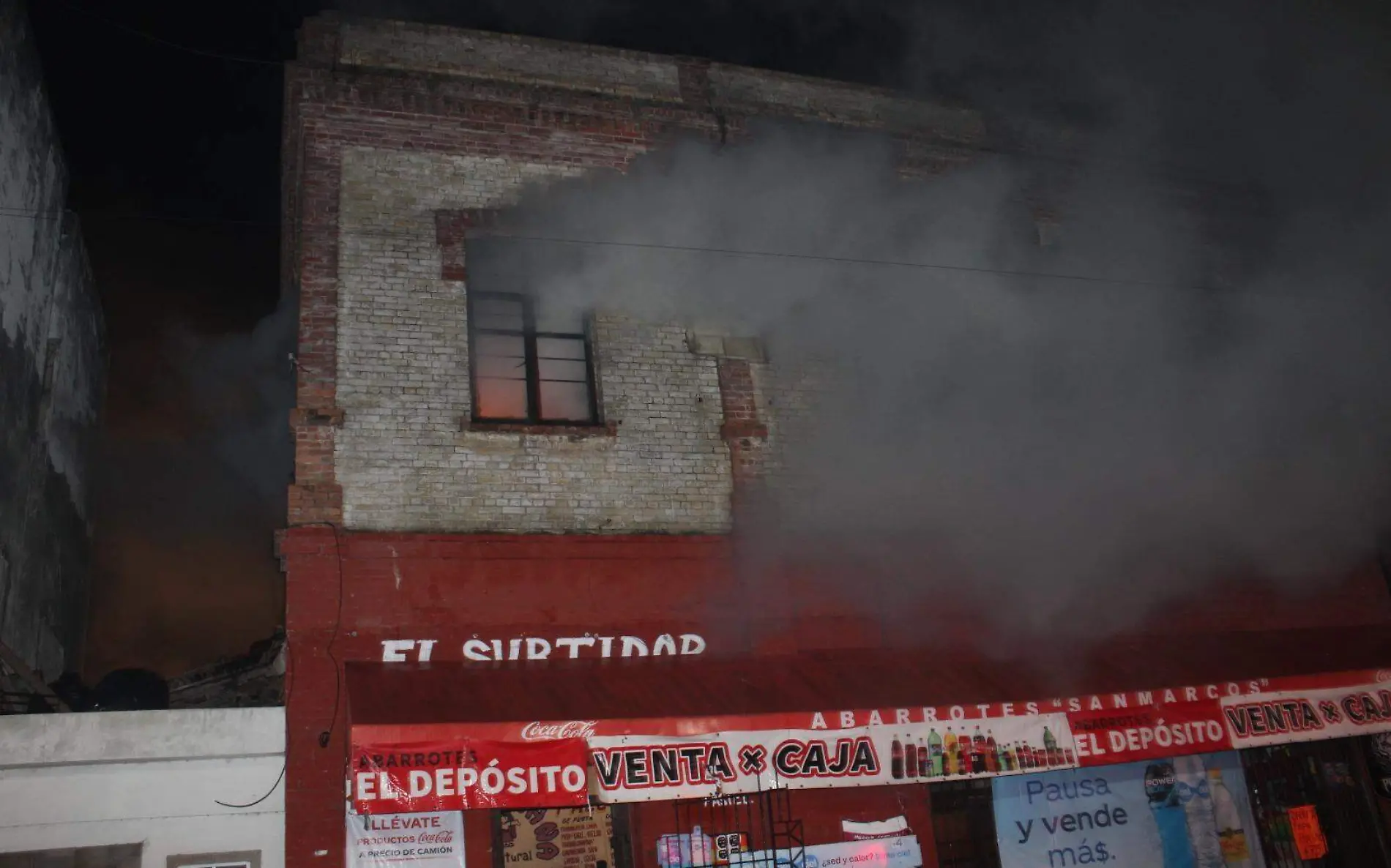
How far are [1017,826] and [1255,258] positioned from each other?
224 inches

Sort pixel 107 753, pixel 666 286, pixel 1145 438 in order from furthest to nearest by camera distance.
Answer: pixel 1145 438 → pixel 666 286 → pixel 107 753

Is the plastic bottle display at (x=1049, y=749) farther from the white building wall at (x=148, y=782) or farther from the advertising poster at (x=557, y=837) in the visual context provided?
the white building wall at (x=148, y=782)

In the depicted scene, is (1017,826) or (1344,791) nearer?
(1017,826)

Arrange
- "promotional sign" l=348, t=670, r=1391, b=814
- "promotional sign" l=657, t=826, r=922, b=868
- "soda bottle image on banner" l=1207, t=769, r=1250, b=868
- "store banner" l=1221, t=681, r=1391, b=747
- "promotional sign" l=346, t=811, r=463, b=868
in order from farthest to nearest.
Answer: "soda bottle image on banner" l=1207, t=769, r=1250, b=868 < "store banner" l=1221, t=681, r=1391, b=747 < "promotional sign" l=657, t=826, r=922, b=868 < "promotional sign" l=346, t=811, r=463, b=868 < "promotional sign" l=348, t=670, r=1391, b=814

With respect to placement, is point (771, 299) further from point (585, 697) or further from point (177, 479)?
point (177, 479)

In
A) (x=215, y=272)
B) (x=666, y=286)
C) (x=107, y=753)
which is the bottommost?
(x=107, y=753)

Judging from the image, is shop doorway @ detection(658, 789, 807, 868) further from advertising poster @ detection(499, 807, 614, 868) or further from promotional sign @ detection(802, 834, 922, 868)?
advertising poster @ detection(499, 807, 614, 868)

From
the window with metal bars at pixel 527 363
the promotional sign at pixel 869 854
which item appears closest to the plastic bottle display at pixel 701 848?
the promotional sign at pixel 869 854

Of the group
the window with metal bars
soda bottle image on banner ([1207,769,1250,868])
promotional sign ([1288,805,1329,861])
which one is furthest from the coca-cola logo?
promotional sign ([1288,805,1329,861])

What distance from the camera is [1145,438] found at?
7.77 metres

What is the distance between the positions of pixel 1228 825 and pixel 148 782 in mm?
7055

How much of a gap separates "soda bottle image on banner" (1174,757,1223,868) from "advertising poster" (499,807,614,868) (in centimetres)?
417

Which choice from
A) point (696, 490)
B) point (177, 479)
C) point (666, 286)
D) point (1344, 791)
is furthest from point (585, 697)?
point (177, 479)

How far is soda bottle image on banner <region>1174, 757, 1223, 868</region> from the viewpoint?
22.4 ft
